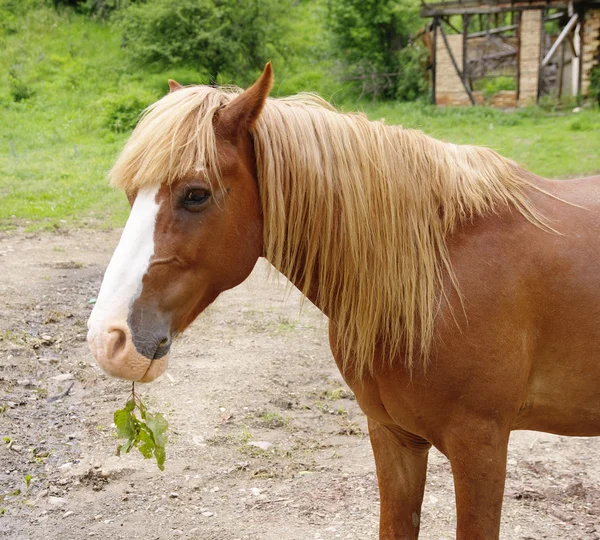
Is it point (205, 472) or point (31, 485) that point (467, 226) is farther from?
point (31, 485)

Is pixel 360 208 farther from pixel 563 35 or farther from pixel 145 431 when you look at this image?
pixel 563 35

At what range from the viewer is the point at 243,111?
72.6 inches

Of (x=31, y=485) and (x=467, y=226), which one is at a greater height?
(x=467, y=226)

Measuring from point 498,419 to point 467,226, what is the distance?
0.57 metres

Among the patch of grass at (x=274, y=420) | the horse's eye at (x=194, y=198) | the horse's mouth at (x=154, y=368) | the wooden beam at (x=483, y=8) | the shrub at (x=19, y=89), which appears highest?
the wooden beam at (x=483, y=8)

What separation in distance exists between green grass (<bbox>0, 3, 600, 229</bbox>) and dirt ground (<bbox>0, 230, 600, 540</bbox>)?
3.99 meters

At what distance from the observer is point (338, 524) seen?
310 cm

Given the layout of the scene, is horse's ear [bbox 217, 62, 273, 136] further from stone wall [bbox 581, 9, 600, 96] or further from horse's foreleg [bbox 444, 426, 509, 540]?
stone wall [bbox 581, 9, 600, 96]

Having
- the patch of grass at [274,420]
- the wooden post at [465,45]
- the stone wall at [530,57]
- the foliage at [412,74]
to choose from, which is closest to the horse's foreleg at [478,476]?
the patch of grass at [274,420]

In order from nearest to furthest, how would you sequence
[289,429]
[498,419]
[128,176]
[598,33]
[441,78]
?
[128,176] → [498,419] → [289,429] → [598,33] → [441,78]

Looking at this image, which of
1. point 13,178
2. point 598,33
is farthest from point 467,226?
point 598,33

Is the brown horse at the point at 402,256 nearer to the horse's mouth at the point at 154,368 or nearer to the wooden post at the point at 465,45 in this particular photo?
the horse's mouth at the point at 154,368

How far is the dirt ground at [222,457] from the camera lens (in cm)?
311

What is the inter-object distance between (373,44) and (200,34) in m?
5.38
